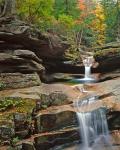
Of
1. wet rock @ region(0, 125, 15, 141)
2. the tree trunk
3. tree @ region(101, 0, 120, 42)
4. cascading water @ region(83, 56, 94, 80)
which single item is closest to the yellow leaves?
tree @ region(101, 0, 120, 42)

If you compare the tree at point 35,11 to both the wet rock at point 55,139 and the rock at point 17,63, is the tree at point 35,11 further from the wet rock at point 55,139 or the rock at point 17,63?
the wet rock at point 55,139

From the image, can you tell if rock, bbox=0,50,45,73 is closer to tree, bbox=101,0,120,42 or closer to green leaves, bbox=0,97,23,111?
green leaves, bbox=0,97,23,111

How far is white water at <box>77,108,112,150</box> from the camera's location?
1597 centimetres

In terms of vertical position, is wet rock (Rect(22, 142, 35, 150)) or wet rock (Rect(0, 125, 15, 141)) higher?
wet rock (Rect(0, 125, 15, 141))

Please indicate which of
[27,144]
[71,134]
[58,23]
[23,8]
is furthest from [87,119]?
[58,23]

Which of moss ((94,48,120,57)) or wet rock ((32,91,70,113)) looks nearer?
wet rock ((32,91,70,113))

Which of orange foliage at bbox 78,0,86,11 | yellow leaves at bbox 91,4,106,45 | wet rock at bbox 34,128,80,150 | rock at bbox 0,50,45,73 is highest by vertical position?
orange foliage at bbox 78,0,86,11

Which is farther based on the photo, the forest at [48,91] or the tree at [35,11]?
the tree at [35,11]

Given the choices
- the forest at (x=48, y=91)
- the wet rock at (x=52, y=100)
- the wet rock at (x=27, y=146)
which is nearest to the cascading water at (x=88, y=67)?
the forest at (x=48, y=91)

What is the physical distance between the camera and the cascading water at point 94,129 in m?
16.0

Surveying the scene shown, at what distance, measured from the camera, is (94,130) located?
16.4m

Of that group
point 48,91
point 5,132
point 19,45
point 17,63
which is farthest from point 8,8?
point 5,132

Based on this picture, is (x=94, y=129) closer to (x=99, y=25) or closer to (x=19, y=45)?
(x=19, y=45)

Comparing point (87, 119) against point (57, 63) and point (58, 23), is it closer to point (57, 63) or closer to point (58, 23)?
point (57, 63)
